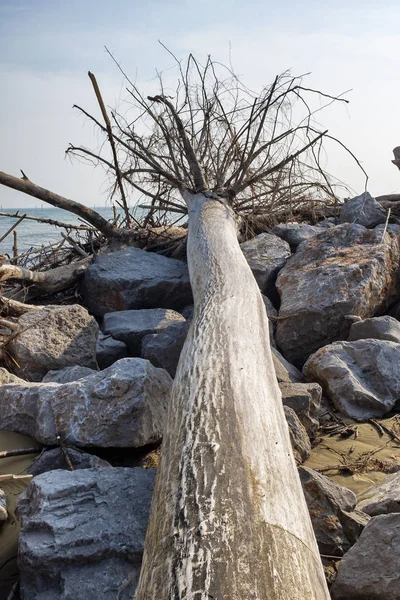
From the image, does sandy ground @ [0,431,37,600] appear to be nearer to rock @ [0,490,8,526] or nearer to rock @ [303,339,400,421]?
rock @ [0,490,8,526]

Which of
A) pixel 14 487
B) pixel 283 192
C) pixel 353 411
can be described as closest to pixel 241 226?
pixel 283 192

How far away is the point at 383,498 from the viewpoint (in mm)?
2807

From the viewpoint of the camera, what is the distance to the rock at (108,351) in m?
5.14

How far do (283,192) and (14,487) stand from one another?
524cm

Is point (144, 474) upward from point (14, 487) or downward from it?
upward

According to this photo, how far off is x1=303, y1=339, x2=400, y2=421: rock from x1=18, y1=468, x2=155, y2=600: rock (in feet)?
6.89

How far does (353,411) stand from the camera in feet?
14.0

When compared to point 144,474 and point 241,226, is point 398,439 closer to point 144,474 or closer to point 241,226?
point 144,474

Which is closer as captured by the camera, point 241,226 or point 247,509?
point 247,509

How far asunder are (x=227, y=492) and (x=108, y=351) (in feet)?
11.5

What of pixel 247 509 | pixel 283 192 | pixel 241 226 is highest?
pixel 283 192

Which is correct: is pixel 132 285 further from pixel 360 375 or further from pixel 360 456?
pixel 360 456

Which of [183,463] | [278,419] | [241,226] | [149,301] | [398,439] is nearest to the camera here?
[183,463]

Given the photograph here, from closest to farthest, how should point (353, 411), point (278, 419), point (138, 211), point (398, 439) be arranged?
point (278, 419) → point (398, 439) → point (353, 411) → point (138, 211)
